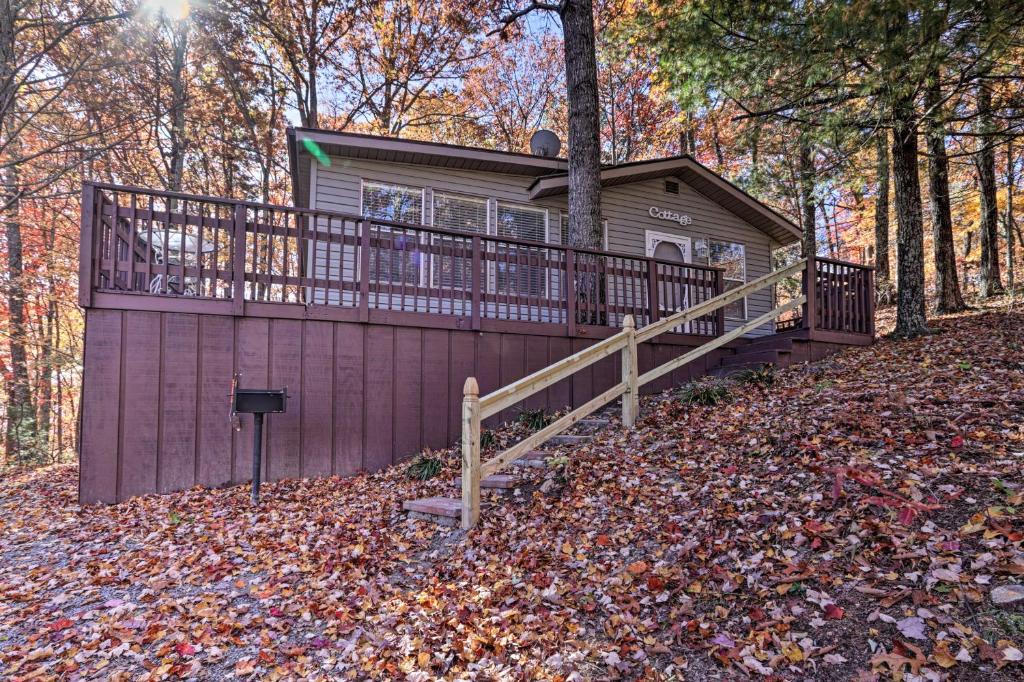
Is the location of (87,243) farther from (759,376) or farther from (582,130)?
(759,376)

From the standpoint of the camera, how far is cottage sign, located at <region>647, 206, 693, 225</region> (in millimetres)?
11609

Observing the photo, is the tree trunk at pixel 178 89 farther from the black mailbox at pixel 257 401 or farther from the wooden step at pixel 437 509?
the wooden step at pixel 437 509

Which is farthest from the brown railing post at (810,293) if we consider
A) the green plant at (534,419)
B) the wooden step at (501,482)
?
the wooden step at (501,482)

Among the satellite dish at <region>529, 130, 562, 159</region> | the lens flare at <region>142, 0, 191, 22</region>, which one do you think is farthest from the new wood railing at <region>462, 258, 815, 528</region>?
the lens flare at <region>142, 0, 191, 22</region>

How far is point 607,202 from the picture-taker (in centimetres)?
1109

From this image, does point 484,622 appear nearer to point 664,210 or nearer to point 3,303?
point 664,210

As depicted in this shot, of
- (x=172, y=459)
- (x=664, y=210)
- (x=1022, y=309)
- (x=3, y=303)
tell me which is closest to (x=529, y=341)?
(x=172, y=459)

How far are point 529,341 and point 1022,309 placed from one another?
833cm

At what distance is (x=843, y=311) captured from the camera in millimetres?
8430

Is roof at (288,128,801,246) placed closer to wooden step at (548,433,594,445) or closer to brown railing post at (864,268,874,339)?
brown railing post at (864,268,874,339)

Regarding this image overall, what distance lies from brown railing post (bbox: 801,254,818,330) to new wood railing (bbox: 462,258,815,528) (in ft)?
0.21

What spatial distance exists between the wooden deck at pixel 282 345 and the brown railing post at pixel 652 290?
4.2 inches

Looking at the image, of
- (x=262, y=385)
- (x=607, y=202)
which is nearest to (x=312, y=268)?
(x=262, y=385)

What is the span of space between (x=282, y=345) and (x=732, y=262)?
1016 centimetres
